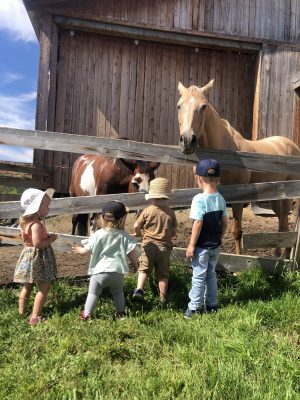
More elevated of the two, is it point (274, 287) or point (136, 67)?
point (136, 67)

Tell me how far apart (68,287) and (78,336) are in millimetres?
1377

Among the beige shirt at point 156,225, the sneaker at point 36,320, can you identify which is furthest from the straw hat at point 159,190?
the sneaker at point 36,320

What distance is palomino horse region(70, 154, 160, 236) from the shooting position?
18.6ft

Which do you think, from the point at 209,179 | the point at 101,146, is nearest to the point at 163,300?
the point at 209,179

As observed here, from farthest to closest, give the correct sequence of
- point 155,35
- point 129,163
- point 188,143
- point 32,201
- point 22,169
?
point 155,35 → point 22,169 → point 129,163 → point 188,143 → point 32,201

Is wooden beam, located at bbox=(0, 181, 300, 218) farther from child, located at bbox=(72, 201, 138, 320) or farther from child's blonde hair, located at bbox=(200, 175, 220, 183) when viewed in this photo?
child, located at bbox=(72, 201, 138, 320)

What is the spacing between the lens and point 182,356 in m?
2.77

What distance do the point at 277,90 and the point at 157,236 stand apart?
8072 millimetres

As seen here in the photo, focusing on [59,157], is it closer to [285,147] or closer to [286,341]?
[285,147]

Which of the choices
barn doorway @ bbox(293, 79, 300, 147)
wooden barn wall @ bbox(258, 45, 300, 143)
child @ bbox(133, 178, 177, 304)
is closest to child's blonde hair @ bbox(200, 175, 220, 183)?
child @ bbox(133, 178, 177, 304)

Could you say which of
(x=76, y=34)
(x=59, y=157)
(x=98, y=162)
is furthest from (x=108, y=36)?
(x=98, y=162)

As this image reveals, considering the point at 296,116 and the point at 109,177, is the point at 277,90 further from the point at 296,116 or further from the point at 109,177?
the point at 109,177

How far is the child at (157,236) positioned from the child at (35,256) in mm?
943

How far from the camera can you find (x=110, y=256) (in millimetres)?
3789
